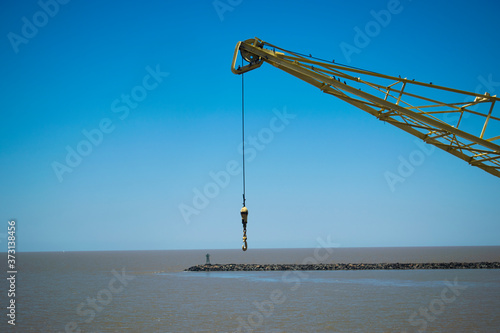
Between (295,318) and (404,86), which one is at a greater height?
(404,86)

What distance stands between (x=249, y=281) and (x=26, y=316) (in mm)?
25804

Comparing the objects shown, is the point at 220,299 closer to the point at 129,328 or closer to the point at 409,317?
the point at 129,328

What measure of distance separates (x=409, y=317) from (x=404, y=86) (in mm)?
15585

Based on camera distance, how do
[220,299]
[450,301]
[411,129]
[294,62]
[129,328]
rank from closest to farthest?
[294,62], [411,129], [129,328], [450,301], [220,299]

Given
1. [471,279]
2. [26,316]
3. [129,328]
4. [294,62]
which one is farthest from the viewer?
[471,279]

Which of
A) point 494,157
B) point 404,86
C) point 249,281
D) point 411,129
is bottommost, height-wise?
point 249,281

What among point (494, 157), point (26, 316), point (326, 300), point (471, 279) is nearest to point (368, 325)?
point (326, 300)

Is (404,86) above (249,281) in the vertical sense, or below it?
above

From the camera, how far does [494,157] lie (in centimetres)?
1800

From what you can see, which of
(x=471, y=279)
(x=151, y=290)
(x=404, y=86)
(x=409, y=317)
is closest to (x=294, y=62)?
(x=404, y=86)

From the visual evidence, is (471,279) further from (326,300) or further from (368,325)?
(368,325)

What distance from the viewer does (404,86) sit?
1716 cm

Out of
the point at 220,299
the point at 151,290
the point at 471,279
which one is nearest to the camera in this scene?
the point at 220,299

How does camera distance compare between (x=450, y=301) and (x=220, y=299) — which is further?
(x=220, y=299)
